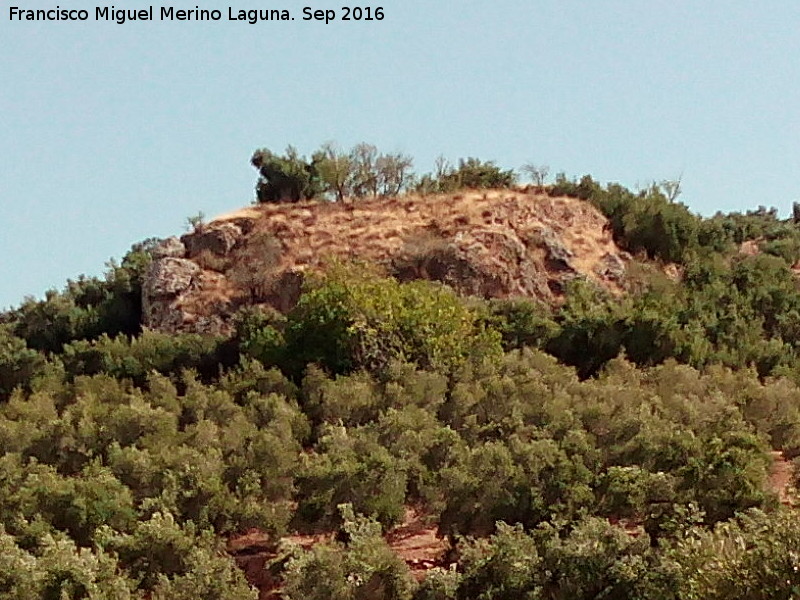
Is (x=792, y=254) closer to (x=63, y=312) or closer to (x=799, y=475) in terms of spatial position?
(x=63, y=312)

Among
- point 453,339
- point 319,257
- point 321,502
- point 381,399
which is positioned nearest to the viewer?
point 321,502

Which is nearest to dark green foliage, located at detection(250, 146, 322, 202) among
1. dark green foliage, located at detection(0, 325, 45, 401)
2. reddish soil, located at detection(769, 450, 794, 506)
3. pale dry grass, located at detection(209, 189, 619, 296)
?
pale dry grass, located at detection(209, 189, 619, 296)

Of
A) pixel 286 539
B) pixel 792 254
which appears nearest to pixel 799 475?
pixel 286 539

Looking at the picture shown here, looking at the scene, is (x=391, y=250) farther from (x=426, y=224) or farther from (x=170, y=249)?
(x=170, y=249)

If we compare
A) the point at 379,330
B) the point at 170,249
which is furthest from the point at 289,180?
the point at 379,330

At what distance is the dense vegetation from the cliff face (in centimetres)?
121

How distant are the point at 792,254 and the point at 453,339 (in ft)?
47.4

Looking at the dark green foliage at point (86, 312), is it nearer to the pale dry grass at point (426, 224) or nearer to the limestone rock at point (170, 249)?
the limestone rock at point (170, 249)

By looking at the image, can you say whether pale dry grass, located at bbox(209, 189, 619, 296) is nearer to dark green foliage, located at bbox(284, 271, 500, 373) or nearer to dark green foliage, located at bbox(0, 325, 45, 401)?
dark green foliage, located at bbox(284, 271, 500, 373)

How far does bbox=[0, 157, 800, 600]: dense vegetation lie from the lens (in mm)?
14148

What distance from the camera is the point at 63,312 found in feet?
114

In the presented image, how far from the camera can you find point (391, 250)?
1302 inches

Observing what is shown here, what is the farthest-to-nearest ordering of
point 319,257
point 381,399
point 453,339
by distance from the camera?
point 319,257 → point 453,339 → point 381,399

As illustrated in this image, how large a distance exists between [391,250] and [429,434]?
13.8 meters
